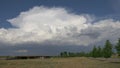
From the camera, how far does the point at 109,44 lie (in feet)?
371

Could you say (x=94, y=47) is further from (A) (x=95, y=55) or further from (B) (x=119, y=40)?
(B) (x=119, y=40)

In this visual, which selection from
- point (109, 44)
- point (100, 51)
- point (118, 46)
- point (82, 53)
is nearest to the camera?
point (118, 46)

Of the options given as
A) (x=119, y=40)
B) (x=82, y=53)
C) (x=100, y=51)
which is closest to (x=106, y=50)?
(x=100, y=51)

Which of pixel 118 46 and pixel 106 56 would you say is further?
pixel 106 56

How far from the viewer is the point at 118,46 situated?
80.3m

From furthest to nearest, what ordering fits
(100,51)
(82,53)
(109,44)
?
(82,53)
(100,51)
(109,44)

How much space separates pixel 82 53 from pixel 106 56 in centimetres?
8057

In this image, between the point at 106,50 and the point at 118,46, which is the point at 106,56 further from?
the point at 118,46

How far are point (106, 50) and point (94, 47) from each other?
2184 cm

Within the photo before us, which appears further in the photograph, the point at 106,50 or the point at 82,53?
the point at 82,53

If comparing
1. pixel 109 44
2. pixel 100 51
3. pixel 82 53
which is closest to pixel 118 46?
pixel 109 44

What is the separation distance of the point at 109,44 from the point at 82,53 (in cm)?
8703

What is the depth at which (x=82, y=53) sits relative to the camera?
199 meters

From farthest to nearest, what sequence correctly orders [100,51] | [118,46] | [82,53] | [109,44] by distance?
1. [82,53]
2. [100,51]
3. [109,44]
4. [118,46]
